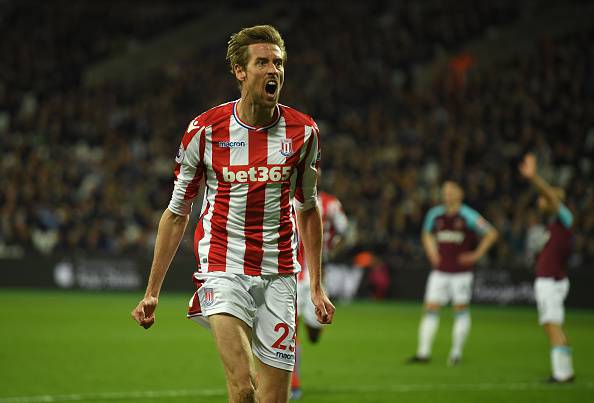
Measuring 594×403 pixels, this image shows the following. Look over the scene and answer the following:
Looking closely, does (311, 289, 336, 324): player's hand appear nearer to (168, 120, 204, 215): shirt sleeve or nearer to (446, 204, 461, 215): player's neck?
(168, 120, 204, 215): shirt sleeve

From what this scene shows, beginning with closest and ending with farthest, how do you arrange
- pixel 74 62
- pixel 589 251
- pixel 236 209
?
pixel 236 209
pixel 589 251
pixel 74 62

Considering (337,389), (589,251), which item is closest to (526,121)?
(589,251)

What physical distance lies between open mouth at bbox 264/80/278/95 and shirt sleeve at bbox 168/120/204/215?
0.44 m

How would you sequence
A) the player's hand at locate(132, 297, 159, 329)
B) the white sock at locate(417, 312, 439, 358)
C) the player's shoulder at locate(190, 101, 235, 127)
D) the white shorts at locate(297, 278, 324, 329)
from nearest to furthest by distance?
the player's hand at locate(132, 297, 159, 329) < the player's shoulder at locate(190, 101, 235, 127) < the white shorts at locate(297, 278, 324, 329) < the white sock at locate(417, 312, 439, 358)

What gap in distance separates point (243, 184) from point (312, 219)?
55cm

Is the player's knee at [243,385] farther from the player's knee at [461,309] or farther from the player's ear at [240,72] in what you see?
the player's knee at [461,309]

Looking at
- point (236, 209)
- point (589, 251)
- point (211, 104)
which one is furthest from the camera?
point (211, 104)

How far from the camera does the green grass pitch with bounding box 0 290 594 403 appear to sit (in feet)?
32.8

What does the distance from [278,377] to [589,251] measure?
16760mm

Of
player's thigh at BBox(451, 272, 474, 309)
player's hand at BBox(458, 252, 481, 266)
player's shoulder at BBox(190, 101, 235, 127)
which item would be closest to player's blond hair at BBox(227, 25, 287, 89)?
player's shoulder at BBox(190, 101, 235, 127)

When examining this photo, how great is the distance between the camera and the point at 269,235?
18.3 feet

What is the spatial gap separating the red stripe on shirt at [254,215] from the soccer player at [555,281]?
5.85 metres

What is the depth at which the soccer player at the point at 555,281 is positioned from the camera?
10883mm

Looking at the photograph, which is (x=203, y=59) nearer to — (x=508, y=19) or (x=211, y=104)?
(x=211, y=104)
